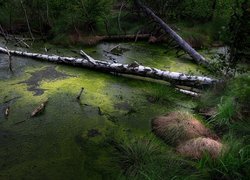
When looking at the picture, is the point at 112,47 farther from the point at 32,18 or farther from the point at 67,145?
the point at 67,145

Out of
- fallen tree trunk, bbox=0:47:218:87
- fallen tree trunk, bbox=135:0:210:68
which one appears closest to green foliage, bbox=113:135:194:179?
fallen tree trunk, bbox=0:47:218:87

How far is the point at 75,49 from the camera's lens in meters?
10.4

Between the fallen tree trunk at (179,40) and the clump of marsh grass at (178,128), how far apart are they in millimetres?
Result: 3059

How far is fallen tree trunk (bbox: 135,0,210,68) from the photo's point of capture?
912cm

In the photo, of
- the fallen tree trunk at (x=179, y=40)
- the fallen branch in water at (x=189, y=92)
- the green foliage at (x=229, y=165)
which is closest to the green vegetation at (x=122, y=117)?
the green foliage at (x=229, y=165)

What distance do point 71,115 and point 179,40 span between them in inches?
209

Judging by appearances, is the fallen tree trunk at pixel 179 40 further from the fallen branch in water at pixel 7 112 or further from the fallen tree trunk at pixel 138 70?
the fallen branch in water at pixel 7 112

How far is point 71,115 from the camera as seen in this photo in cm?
609

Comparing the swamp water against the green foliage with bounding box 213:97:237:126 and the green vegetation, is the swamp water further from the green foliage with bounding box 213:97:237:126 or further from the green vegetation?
the green foliage with bounding box 213:97:237:126

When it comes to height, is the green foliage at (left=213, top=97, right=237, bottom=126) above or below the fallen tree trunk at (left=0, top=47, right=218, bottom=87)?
above

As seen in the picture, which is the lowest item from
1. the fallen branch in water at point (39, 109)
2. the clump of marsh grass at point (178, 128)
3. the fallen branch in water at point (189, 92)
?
the fallen branch in water at point (39, 109)

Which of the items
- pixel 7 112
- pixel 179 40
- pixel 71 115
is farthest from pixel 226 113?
pixel 179 40

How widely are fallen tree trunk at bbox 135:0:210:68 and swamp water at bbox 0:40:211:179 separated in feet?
1.10

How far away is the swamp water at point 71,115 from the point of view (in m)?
4.54
